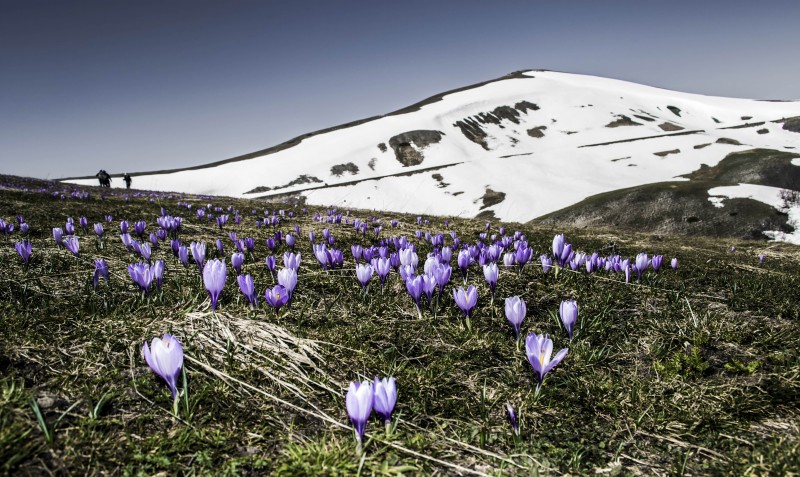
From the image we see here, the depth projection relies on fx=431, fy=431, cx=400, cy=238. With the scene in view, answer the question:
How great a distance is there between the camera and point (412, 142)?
107250 millimetres

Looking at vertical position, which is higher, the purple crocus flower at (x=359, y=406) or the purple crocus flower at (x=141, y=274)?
the purple crocus flower at (x=141, y=274)

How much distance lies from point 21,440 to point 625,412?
3.10 meters

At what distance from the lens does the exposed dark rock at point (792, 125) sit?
322 ft

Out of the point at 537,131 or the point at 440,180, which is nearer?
the point at 440,180

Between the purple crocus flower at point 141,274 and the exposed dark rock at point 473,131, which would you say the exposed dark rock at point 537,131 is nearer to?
the exposed dark rock at point 473,131

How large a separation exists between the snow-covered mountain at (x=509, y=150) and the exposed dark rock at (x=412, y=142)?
261mm

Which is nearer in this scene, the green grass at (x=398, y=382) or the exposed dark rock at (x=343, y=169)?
the green grass at (x=398, y=382)

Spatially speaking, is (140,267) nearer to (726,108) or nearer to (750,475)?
(750,475)

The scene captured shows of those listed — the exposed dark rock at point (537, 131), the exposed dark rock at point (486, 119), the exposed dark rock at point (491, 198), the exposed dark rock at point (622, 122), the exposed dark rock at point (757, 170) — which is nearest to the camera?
the exposed dark rock at point (757, 170)

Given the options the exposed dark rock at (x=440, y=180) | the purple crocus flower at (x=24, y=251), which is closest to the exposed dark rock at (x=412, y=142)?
the exposed dark rock at (x=440, y=180)

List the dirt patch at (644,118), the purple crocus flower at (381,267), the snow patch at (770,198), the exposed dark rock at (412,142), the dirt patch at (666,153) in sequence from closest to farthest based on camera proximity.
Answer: the purple crocus flower at (381,267)
the snow patch at (770,198)
the dirt patch at (666,153)
the exposed dark rock at (412,142)
the dirt patch at (644,118)

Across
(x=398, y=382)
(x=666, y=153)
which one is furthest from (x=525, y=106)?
(x=398, y=382)

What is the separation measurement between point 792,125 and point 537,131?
5630cm

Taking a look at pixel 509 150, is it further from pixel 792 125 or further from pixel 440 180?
pixel 792 125
